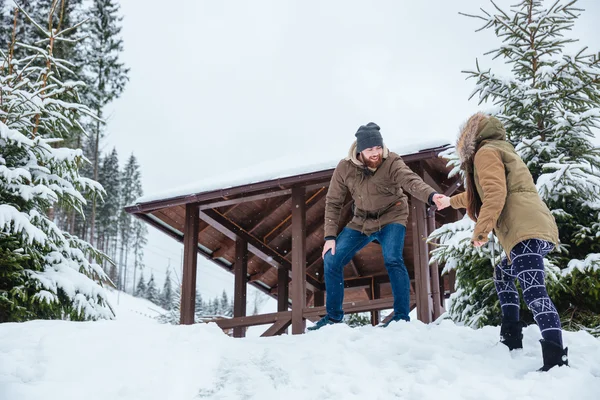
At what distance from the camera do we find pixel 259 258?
13062 millimetres

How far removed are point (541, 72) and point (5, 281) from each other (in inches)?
259

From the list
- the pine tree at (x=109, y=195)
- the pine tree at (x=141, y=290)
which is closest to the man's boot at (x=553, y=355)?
the pine tree at (x=109, y=195)

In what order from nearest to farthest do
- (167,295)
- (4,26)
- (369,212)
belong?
(369,212) < (4,26) < (167,295)

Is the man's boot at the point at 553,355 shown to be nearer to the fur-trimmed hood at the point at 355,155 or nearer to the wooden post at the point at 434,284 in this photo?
the fur-trimmed hood at the point at 355,155

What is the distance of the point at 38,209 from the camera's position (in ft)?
25.7

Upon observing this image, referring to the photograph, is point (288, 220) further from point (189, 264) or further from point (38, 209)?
point (38, 209)

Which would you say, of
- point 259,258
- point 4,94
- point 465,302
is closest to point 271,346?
point 465,302

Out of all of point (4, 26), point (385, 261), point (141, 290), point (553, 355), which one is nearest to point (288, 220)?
point (385, 261)

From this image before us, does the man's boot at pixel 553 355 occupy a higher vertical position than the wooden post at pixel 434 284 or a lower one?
lower

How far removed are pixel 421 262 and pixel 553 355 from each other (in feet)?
15.5

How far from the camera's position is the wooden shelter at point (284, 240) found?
28.7 ft

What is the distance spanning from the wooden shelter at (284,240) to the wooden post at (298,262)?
2 cm

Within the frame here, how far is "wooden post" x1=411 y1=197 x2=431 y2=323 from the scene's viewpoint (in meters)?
8.03

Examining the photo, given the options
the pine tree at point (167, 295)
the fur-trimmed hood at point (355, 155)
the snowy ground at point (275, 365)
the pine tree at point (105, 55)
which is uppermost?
the pine tree at point (105, 55)
